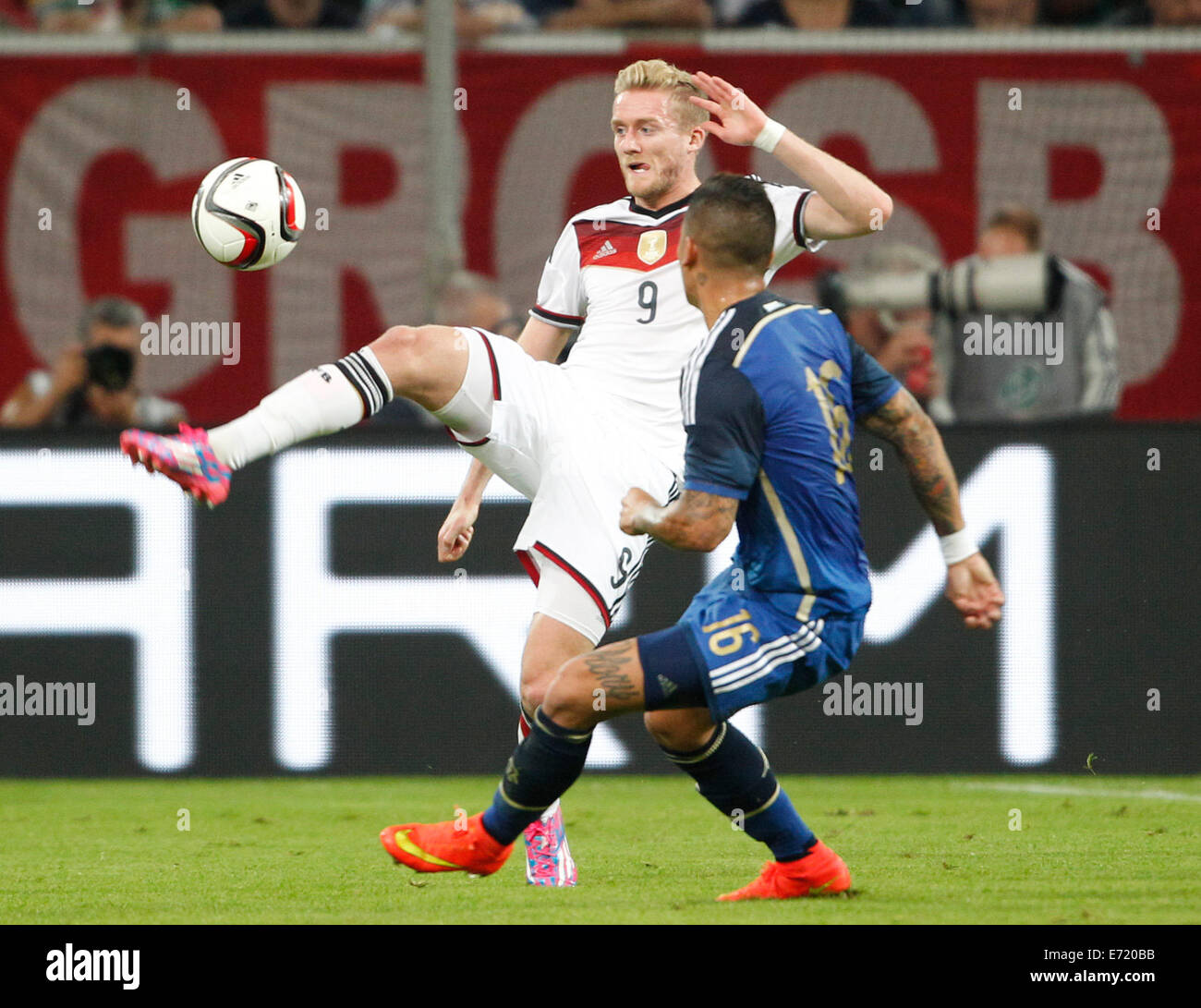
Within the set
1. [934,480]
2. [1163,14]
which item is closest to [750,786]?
[934,480]

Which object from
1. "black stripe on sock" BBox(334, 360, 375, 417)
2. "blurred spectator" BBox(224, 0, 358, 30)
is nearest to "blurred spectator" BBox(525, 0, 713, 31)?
"blurred spectator" BBox(224, 0, 358, 30)

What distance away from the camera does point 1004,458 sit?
8.02 meters

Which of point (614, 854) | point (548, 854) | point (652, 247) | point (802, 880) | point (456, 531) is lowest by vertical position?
point (614, 854)

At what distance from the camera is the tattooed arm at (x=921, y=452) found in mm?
4727

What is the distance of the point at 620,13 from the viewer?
33.2 ft

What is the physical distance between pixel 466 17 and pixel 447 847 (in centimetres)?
619

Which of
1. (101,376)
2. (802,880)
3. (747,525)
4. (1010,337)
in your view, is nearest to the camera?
(747,525)

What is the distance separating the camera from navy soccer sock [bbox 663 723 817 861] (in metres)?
4.92

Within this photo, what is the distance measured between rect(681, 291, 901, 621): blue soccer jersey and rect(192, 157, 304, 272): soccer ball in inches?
68.3

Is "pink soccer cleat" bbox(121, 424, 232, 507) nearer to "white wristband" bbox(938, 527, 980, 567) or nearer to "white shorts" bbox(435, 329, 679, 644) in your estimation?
"white shorts" bbox(435, 329, 679, 644)

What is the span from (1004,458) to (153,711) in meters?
3.82

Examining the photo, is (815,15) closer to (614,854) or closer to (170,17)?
(170,17)

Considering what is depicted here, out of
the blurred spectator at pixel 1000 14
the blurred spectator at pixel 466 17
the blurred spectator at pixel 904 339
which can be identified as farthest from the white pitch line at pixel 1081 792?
the blurred spectator at pixel 466 17

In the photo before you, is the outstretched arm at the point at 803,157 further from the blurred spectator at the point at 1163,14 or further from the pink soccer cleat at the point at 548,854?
the blurred spectator at the point at 1163,14
